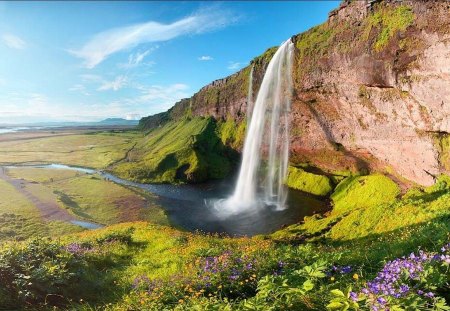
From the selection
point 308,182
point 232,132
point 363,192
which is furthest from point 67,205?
point 232,132

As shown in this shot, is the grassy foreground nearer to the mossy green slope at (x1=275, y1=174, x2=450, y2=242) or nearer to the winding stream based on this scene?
the mossy green slope at (x1=275, y1=174, x2=450, y2=242)

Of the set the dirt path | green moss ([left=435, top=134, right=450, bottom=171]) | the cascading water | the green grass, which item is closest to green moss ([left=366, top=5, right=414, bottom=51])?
green moss ([left=435, top=134, right=450, bottom=171])

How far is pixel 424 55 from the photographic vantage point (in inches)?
1133

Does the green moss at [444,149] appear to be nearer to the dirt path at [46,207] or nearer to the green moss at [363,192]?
the green moss at [363,192]

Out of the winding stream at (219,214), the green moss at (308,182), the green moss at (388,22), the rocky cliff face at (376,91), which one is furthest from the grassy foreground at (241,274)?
the green moss at (308,182)

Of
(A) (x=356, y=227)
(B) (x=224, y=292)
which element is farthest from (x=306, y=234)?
(B) (x=224, y=292)

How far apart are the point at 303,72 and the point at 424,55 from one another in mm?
17964

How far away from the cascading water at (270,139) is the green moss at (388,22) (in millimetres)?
14730

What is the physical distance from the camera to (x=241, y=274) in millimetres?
8625

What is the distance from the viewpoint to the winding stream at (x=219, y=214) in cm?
3366

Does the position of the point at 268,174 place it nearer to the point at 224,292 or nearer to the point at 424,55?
the point at 424,55

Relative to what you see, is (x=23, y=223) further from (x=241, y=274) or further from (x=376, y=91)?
(x=376, y=91)

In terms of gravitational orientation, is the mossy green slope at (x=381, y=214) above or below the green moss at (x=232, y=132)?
below

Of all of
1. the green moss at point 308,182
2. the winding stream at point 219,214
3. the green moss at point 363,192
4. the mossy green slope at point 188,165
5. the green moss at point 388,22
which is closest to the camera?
the green moss at point 388,22
